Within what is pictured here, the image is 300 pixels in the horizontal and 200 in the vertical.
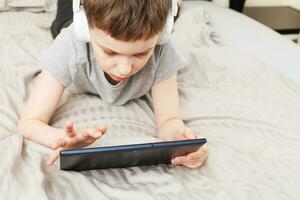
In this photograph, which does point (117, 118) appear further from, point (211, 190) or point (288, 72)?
point (288, 72)

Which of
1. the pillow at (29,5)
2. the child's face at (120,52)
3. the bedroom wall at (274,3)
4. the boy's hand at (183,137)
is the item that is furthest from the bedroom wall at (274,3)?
the child's face at (120,52)

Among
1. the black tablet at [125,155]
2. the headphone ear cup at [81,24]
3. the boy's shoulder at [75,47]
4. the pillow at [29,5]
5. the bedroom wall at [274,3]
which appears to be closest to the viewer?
the black tablet at [125,155]

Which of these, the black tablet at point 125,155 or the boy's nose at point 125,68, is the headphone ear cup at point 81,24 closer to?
the boy's nose at point 125,68

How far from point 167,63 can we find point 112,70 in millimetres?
223

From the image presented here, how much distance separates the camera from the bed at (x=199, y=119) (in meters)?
0.73

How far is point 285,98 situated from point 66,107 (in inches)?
22.8

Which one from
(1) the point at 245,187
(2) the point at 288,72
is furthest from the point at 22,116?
(2) the point at 288,72

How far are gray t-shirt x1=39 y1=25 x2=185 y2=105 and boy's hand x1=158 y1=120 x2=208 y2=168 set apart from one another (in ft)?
0.41

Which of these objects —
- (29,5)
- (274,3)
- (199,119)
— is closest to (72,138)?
(199,119)

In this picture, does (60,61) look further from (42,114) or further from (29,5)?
(29,5)

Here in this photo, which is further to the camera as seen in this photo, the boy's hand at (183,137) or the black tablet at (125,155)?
the boy's hand at (183,137)

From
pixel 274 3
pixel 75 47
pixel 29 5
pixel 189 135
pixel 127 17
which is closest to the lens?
pixel 127 17

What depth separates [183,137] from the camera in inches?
32.4

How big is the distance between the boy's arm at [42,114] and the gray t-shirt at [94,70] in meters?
0.03
